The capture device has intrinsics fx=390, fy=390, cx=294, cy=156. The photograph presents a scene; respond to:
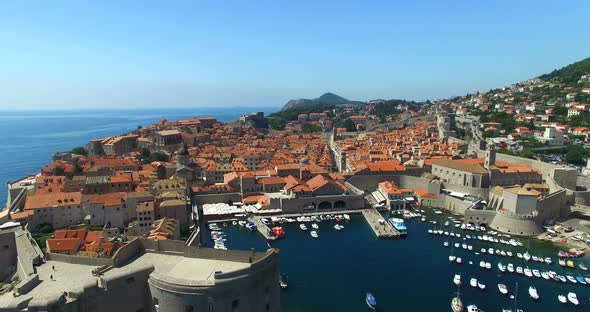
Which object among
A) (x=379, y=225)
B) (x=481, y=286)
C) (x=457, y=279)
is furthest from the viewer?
(x=379, y=225)

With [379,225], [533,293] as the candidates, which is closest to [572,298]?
[533,293]

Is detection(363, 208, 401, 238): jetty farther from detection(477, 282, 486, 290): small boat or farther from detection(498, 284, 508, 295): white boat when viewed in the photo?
detection(498, 284, 508, 295): white boat

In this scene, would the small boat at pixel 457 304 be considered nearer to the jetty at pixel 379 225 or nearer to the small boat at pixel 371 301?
the small boat at pixel 371 301

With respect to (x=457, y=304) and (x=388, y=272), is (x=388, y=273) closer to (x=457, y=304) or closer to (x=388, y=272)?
(x=388, y=272)

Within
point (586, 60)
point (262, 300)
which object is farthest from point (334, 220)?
point (586, 60)

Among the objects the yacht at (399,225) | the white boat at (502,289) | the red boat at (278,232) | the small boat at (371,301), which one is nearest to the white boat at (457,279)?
the white boat at (502,289)

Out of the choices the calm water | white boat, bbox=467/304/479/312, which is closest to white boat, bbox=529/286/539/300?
the calm water

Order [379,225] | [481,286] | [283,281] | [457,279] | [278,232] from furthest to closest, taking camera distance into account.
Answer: [379,225] < [278,232] < [457,279] < [283,281] < [481,286]
